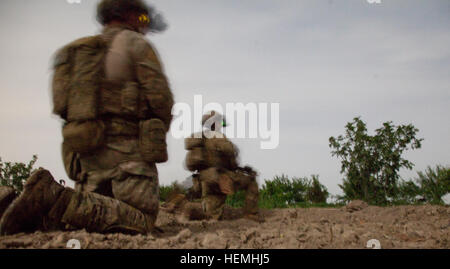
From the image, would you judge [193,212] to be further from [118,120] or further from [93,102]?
[93,102]

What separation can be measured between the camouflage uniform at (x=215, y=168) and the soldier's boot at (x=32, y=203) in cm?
356

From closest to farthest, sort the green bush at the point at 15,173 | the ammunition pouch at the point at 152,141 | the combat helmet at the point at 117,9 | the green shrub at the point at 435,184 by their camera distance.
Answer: the ammunition pouch at the point at 152,141 → the combat helmet at the point at 117,9 → the green bush at the point at 15,173 → the green shrub at the point at 435,184

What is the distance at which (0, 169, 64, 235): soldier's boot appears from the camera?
115 inches

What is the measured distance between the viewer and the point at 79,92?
3.62 m

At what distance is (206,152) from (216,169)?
1.03ft

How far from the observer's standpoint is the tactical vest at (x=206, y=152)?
6488 millimetres

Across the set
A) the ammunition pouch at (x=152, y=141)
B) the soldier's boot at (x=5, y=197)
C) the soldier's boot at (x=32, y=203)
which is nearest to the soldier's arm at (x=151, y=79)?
the ammunition pouch at (x=152, y=141)

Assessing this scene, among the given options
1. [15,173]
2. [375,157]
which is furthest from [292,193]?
[15,173]

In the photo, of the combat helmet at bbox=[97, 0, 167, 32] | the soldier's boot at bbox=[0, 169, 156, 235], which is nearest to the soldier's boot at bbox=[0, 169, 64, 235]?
the soldier's boot at bbox=[0, 169, 156, 235]

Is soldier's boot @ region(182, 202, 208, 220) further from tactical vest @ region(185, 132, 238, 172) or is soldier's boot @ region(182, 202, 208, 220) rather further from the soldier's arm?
the soldier's arm

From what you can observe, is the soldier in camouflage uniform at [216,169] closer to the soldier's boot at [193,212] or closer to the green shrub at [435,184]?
the soldier's boot at [193,212]
